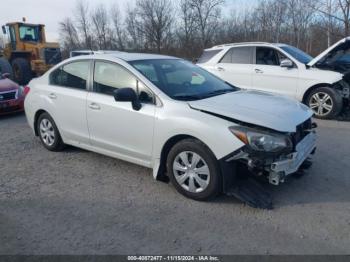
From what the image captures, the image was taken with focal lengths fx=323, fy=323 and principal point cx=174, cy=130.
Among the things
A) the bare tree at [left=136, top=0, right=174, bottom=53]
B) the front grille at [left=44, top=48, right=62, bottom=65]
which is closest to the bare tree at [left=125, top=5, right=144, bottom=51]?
the bare tree at [left=136, top=0, right=174, bottom=53]

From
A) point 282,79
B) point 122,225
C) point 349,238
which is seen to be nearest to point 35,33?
point 282,79

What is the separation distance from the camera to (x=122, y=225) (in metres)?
3.29

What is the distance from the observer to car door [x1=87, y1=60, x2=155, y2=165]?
3988mm

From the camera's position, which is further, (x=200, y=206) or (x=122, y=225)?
(x=200, y=206)

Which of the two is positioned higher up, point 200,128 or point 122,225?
point 200,128

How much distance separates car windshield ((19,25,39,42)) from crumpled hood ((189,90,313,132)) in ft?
52.3

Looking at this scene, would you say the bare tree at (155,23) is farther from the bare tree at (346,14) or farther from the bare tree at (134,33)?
the bare tree at (346,14)

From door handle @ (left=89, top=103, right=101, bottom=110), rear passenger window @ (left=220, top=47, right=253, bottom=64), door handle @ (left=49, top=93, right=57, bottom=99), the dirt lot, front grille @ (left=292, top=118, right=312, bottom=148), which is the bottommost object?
the dirt lot

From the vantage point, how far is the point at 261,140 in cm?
330

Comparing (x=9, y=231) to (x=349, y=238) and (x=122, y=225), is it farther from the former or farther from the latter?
(x=349, y=238)

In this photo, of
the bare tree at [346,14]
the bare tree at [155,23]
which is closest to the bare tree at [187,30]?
the bare tree at [155,23]

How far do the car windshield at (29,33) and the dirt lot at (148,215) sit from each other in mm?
14278

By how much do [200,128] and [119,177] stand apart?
5.13 ft

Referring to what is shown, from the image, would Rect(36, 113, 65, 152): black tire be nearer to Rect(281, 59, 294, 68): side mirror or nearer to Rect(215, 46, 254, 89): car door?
Rect(215, 46, 254, 89): car door
